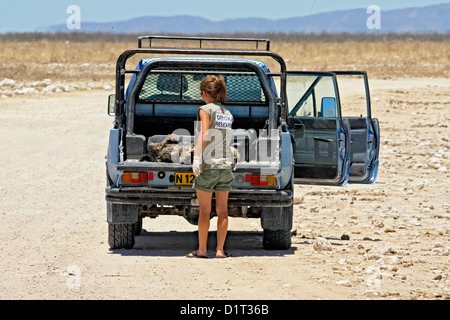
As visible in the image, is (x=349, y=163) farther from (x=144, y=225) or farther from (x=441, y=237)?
(x=144, y=225)

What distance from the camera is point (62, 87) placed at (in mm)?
31422

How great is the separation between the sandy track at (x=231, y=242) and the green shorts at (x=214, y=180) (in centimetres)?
63

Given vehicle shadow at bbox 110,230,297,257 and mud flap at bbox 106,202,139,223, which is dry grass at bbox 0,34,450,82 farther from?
mud flap at bbox 106,202,139,223

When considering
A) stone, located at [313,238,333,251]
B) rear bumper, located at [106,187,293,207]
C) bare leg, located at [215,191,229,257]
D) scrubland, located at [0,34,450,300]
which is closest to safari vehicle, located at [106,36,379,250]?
rear bumper, located at [106,187,293,207]

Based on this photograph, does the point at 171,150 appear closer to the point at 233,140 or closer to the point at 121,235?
the point at 233,140

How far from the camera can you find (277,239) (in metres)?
8.83

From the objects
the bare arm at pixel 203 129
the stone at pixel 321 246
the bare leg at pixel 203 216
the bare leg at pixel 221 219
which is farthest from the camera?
the stone at pixel 321 246

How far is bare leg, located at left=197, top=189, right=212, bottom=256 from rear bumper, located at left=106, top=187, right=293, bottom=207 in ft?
0.58

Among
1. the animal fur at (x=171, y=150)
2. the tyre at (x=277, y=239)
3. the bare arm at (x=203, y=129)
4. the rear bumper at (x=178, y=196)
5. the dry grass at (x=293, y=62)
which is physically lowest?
the tyre at (x=277, y=239)

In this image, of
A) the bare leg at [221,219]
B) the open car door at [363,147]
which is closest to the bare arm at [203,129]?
the bare leg at [221,219]

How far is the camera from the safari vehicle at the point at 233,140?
27.6 feet

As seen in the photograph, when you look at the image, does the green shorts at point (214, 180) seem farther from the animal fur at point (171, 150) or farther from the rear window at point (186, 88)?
the rear window at point (186, 88)

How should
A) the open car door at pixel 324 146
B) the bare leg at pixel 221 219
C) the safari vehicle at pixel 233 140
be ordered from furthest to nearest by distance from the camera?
the open car door at pixel 324 146, the safari vehicle at pixel 233 140, the bare leg at pixel 221 219

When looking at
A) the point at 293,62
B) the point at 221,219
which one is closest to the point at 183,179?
the point at 221,219
